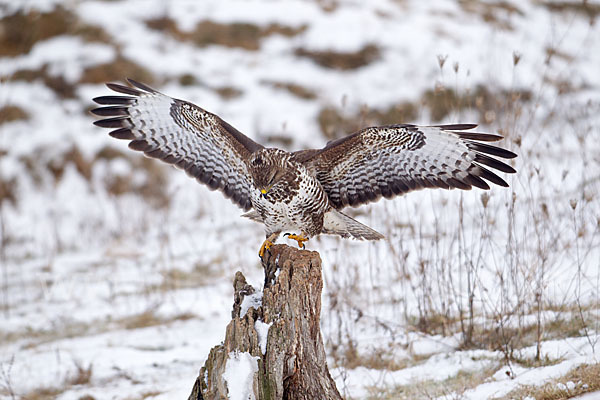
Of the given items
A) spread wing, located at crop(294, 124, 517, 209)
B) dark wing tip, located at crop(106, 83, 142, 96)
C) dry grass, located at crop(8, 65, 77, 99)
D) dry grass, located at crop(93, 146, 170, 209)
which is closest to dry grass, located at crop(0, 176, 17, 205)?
dry grass, located at crop(93, 146, 170, 209)

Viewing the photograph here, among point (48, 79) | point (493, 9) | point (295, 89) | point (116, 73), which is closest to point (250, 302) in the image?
point (295, 89)

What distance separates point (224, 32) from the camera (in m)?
14.9

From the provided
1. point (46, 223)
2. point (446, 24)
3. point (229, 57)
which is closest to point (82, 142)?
point (46, 223)

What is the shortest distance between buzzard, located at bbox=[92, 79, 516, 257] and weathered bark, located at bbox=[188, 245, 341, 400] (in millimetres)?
762

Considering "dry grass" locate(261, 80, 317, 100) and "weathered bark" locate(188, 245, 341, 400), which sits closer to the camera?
"weathered bark" locate(188, 245, 341, 400)

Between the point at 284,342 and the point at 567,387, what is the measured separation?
1814 mm

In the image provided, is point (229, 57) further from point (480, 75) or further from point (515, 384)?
point (515, 384)

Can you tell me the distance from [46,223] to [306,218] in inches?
318

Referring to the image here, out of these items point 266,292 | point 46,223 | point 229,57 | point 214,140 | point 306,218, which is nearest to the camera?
point 266,292

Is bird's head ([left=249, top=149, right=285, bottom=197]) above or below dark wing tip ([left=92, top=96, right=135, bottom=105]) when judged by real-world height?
below

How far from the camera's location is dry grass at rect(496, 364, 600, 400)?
3.41 meters

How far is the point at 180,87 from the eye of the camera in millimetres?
13164

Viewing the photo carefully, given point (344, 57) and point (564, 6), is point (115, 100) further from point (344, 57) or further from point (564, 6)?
point (564, 6)

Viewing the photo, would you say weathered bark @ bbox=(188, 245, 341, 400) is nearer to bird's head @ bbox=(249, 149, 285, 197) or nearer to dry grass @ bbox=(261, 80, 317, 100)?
bird's head @ bbox=(249, 149, 285, 197)
